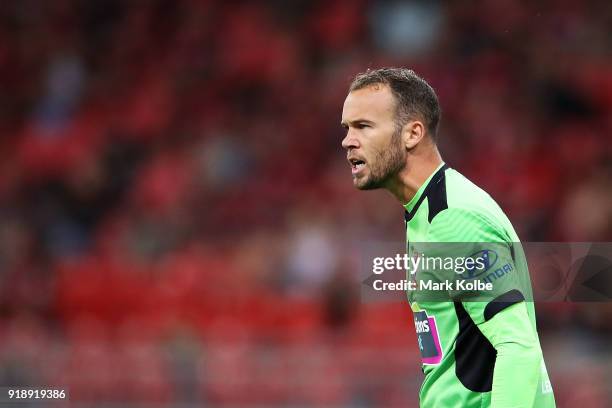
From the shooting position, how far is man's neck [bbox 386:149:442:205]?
10.9 feet

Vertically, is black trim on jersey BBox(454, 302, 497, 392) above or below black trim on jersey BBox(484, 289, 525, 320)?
below

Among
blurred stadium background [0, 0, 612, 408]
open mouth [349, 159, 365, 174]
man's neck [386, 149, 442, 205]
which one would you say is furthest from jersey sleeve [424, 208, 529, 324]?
blurred stadium background [0, 0, 612, 408]

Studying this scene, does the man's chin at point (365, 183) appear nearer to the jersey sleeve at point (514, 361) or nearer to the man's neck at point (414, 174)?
the man's neck at point (414, 174)

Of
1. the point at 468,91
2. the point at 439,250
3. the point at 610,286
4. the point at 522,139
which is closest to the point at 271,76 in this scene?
the point at 468,91

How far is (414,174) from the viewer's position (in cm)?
332

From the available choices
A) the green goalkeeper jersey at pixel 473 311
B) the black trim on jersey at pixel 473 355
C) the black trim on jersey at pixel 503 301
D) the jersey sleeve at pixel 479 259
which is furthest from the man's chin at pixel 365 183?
the black trim on jersey at pixel 503 301

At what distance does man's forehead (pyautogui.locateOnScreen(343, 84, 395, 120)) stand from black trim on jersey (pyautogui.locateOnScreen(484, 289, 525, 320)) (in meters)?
0.73

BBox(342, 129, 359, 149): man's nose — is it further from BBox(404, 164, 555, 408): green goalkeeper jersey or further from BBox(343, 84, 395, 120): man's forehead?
BBox(404, 164, 555, 408): green goalkeeper jersey

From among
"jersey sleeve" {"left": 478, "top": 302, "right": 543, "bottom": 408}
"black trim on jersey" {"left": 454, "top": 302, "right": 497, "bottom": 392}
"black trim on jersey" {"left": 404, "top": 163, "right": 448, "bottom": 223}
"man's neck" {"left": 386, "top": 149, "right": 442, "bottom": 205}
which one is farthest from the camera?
"man's neck" {"left": 386, "top": 149, "right": 442, "bottom": 205}

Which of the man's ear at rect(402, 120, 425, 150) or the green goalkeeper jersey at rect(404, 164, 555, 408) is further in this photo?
the man's ear at rect(402, 120, 425, 150)

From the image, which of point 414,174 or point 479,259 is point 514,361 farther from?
point 414,174

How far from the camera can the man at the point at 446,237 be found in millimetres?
2875

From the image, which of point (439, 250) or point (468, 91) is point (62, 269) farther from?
point (439, 250)

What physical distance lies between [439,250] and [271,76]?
789 cm
